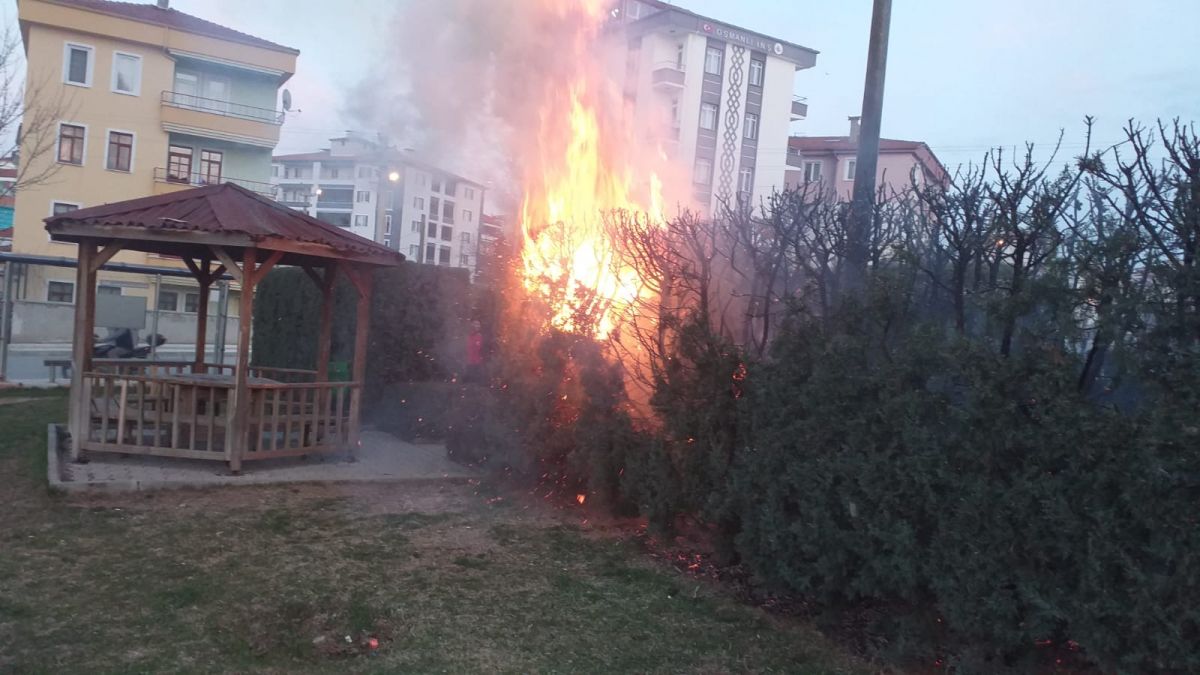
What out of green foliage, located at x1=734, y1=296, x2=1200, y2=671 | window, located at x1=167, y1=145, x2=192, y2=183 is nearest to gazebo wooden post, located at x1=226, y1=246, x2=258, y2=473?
green foliage, located at x1=734, y1=296, x2=1200, y2=671

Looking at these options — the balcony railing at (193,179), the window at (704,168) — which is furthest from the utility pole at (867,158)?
the balcony railing at (193,179)

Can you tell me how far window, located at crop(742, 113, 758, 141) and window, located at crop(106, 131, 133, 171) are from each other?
2561 centimetres

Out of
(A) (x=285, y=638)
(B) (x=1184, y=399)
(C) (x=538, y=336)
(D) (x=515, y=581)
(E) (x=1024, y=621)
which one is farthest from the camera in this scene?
(C) (x=538, y=336)

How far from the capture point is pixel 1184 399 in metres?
3.28

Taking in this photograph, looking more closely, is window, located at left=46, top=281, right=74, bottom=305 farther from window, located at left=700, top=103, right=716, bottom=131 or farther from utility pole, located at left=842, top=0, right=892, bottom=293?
utility pole, located at left=842, top=0, right=892, bottom=293

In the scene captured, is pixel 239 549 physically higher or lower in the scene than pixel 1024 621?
lower

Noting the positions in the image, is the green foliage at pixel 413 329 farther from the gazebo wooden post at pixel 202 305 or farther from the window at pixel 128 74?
the window at pixel 128 74

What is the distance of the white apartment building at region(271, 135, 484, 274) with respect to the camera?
13578mm

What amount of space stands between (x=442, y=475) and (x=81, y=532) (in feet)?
12.1

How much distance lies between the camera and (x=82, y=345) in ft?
30.5

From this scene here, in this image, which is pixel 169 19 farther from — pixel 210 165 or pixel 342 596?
pixel 342 596

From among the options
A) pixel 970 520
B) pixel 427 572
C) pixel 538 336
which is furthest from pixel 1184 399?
pixel 538 336

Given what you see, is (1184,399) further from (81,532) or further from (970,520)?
(81,532)

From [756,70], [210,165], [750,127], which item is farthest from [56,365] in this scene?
[756,70]
